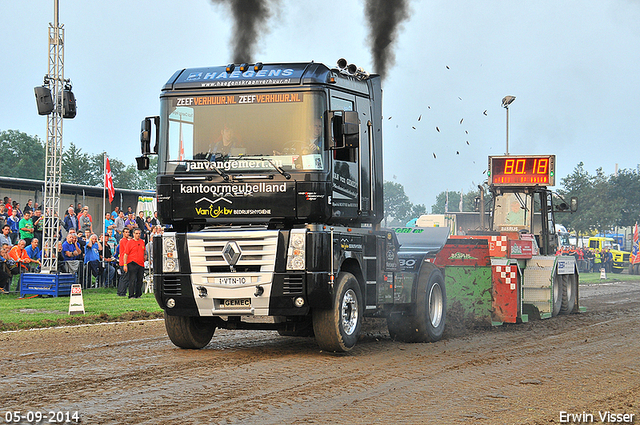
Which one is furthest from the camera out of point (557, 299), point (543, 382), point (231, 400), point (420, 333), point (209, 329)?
point (557, 299)

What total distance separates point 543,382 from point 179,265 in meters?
4.53

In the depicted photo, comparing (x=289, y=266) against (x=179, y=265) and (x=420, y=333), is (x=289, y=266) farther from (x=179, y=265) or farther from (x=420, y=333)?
(x=420, y=333)

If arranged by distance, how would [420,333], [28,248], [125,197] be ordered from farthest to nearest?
1. [125,197]
2. [28,248]
3. [420,333]

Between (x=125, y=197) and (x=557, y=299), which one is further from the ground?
(x=125, y=197)

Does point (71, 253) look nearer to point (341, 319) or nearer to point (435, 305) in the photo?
point (435, 305)

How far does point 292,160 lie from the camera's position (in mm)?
9570

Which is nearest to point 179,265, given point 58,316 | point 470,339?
point 470,339

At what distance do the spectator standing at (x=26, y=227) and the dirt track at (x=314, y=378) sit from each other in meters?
8.60

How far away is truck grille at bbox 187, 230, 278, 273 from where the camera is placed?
9430mm

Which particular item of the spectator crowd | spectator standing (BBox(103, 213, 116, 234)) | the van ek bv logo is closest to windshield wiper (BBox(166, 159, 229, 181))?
the van ek bv logo

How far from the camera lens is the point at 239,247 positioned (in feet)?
31.1

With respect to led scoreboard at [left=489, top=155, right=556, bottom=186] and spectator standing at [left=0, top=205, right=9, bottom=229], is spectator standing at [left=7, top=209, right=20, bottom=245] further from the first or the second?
led scoreboard at [left=489, top=155, right=556, bottom=186]

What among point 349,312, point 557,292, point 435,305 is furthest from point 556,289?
point 349,312

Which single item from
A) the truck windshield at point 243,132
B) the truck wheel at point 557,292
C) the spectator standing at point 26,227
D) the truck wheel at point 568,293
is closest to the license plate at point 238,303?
the truck windshield at point 243,132
